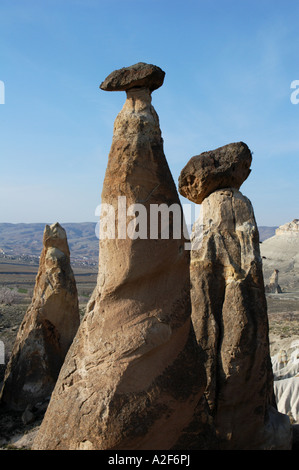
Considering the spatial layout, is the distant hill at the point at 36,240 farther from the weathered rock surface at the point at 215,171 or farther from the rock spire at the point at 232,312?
the rock spire at the point at 232,312

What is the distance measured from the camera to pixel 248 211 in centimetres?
493

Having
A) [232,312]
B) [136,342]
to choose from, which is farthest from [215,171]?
[136,342]

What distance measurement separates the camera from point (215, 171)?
5.11m

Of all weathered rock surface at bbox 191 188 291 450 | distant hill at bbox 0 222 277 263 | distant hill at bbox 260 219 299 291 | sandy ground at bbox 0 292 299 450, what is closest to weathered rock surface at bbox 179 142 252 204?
weathered rock surface at bbox 191 188 291 450

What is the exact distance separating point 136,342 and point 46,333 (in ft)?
16.3

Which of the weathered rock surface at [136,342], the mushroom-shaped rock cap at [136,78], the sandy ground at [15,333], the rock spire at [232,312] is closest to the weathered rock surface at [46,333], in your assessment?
the sandy ground at [15,333]

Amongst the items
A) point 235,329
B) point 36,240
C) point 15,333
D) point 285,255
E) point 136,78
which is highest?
point 136,78

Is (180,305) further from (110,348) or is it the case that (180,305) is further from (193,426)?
(193,426)

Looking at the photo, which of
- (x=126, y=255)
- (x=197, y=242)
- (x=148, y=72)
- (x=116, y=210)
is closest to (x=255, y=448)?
(x=197, y=242)

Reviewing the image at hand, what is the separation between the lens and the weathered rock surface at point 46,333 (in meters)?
7.38

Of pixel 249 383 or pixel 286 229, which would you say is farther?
pixel 286 229

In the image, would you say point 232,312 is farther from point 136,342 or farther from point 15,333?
point 15,333

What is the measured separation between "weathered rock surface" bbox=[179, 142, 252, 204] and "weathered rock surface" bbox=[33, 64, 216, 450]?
66.0 inches

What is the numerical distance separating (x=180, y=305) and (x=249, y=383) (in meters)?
1.51
